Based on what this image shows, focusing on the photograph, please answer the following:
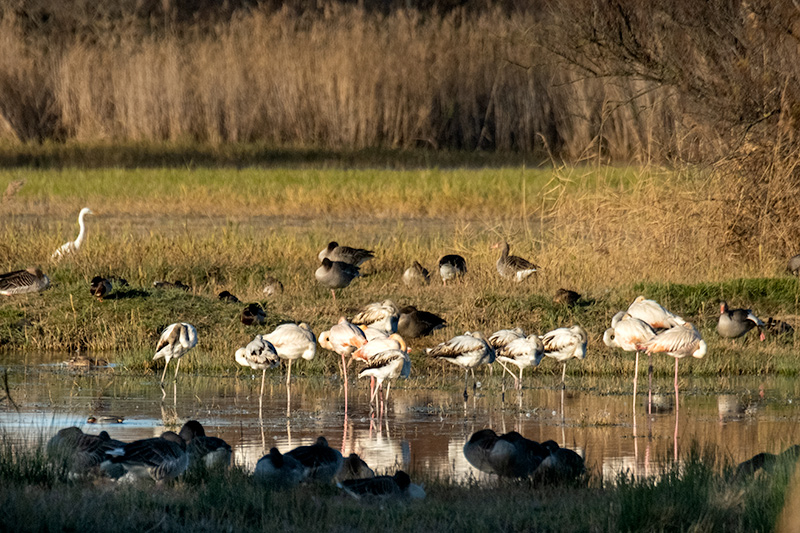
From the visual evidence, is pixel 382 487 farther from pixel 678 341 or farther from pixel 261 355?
pixel 678 341

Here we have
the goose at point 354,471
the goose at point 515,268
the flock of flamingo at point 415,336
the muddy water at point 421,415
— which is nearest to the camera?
the goose at point 354,471

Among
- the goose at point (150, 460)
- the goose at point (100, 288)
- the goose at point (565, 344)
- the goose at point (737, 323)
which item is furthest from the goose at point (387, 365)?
the goose at point (100, 288)

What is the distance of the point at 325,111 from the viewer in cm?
3372

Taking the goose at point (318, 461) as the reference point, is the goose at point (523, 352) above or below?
below

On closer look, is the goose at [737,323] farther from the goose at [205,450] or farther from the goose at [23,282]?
the goose at [23,282]

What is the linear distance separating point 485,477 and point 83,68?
27697 mm

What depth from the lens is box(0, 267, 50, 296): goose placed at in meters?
15.4

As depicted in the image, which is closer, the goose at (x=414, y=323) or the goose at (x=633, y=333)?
the goose at (x=633, y=333)

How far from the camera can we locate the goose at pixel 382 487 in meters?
7.30

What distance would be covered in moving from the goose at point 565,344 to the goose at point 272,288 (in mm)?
5433

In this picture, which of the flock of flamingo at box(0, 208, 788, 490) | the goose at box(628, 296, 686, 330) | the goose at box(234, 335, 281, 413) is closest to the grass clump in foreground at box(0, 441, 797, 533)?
the flock of flamingo at box(0, 208, 788, 490)

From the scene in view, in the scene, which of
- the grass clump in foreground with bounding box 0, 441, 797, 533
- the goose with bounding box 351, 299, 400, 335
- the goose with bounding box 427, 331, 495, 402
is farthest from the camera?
the goose with bounding box 351, 299, 400, 335

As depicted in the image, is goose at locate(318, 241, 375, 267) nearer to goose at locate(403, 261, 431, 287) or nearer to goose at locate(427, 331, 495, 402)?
goose at locate(403, 261, 431, 287)

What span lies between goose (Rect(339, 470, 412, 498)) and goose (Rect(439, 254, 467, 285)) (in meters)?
10.0
